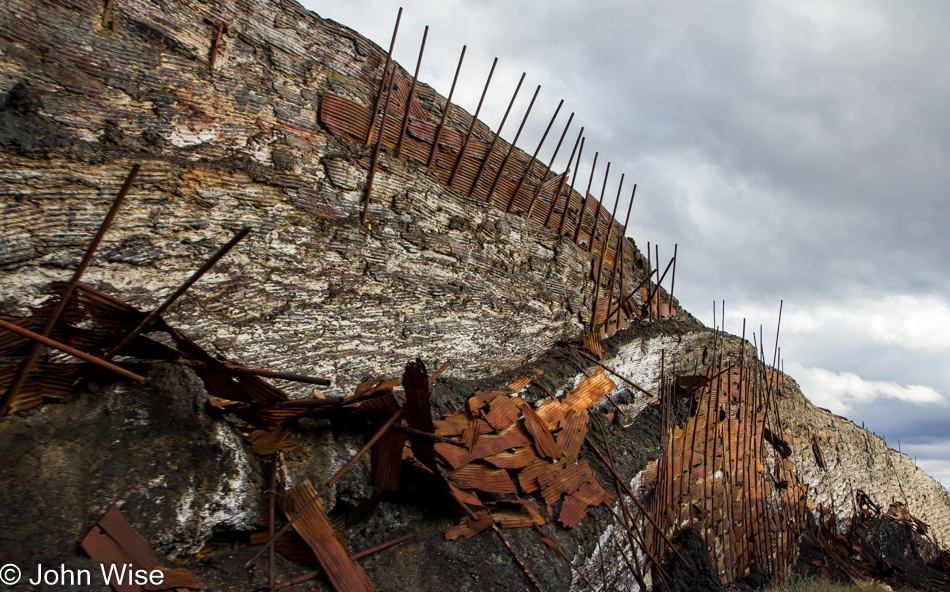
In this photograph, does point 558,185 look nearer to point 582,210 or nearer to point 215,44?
point 582,210

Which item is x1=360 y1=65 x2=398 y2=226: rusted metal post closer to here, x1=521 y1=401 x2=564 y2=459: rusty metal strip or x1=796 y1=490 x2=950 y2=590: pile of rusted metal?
x1=521 y1=401 x2=564 y2=459: rusty metal strip

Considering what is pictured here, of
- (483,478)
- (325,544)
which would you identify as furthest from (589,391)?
(325,544)

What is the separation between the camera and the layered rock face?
244 cm

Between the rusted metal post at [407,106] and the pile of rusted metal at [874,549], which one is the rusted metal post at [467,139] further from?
the pile of rusted metal at [874,549]

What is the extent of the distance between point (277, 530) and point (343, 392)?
4.06ft

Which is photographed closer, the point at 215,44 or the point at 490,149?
the point at 215,44

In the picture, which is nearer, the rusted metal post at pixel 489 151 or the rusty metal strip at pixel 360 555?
the rusty metal strip at pixel 360 555

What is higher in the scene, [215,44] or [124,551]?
[215,44]

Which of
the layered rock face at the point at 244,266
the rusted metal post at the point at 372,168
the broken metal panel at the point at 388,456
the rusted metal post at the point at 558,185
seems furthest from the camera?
the rusted metal post at the point at 558,185

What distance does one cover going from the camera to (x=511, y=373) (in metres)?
4.91

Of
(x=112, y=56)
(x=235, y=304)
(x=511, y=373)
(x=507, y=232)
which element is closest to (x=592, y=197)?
(x=507, y=232)

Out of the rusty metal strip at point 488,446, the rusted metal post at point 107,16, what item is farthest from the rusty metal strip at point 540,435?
the rusted metal post at point 107,16

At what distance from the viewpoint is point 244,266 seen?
143 inches

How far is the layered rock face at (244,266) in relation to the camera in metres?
2.44
